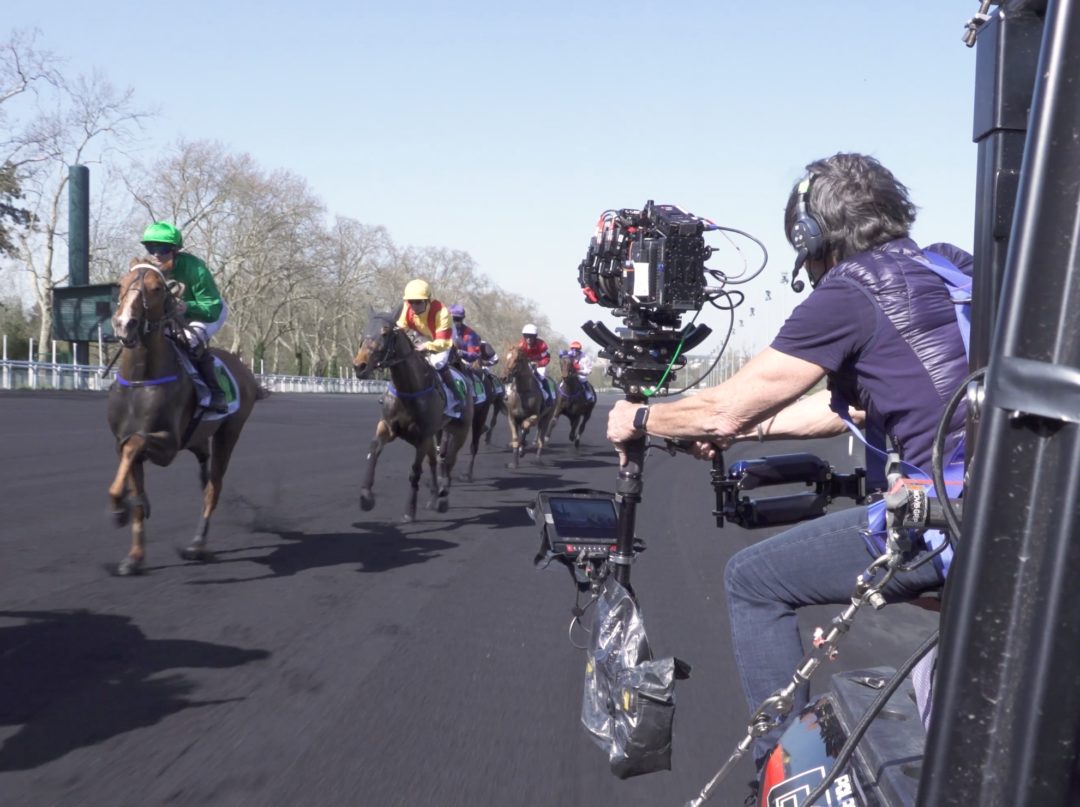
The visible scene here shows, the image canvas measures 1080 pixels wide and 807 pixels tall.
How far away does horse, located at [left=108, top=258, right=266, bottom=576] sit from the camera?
25.8 ft

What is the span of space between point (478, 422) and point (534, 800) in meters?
14.3

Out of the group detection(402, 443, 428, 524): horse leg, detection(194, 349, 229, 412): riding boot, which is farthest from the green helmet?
detection(402, 443, 428, 524): horse leg

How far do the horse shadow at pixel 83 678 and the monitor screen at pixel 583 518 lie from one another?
1.93m

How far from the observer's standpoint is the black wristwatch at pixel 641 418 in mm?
3234

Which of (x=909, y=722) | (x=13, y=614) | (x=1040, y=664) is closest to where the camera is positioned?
(x=1040, y=664)

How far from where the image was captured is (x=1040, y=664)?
1327mm

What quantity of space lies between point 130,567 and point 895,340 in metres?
6.29

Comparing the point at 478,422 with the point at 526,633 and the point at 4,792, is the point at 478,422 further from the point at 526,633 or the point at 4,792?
the point at 4,792

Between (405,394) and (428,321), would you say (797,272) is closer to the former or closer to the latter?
(405,394)

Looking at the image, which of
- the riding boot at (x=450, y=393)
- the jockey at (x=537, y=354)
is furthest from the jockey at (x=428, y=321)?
the jockey at (x=537, y=354)

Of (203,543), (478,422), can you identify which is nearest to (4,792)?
(203,543)

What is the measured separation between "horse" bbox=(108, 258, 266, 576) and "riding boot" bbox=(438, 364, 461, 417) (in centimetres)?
485

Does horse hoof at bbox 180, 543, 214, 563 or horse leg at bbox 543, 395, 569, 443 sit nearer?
horse hoof at bbox 180, 543, 214, 563

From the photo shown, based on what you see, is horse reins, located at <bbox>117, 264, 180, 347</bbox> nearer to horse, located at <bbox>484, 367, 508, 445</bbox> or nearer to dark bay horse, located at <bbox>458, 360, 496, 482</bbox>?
dark bay horse, located at <bbox>458, 360, 496, 482</bbox>
